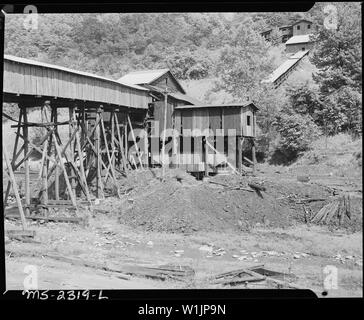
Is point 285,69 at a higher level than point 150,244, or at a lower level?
higher

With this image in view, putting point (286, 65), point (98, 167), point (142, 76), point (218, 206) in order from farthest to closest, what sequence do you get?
point (142, 76)
point (98, 167)
point (286, 65)
point (218, 206)

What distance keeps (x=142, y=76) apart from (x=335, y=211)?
1234cm

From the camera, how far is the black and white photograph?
8.52 m

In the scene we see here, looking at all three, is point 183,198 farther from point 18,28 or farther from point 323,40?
point 18,28

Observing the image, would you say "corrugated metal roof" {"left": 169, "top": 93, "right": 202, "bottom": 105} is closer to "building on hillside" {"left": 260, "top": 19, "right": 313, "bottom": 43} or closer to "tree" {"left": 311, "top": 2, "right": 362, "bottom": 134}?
"tree" {"left": 311, "top": 2, "right": 362, "bottom": 134}

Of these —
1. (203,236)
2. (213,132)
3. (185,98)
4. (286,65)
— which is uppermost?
(286,65)

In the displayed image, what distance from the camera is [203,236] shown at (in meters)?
13.8

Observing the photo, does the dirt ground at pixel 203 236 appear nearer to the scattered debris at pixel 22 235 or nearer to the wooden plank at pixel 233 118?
the scattered debris at pixel 22 235

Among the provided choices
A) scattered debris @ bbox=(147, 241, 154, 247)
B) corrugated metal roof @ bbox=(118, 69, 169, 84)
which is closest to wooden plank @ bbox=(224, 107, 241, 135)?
corrugated metal roof @ bbox=(118, 69, 169, 84)

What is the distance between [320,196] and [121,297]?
12998 mm

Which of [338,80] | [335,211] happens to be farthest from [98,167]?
[338,80]

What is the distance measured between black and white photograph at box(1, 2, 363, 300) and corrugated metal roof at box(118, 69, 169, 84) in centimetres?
12

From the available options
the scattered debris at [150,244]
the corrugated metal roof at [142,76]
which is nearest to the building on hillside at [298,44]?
the scattered debris at [150,244]

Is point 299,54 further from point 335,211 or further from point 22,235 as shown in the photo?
point 22,235
